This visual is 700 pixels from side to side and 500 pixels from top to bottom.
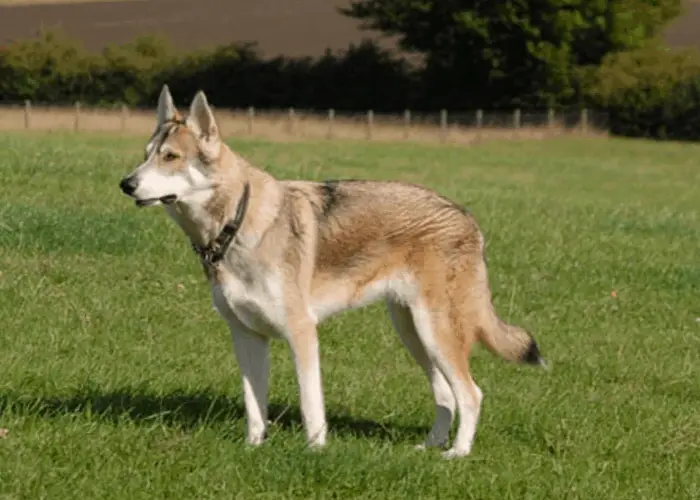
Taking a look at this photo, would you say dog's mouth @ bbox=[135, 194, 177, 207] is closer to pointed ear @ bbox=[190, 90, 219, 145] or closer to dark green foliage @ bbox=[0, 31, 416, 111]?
pointed ear @ bbox=[190, 90, 219, 145]

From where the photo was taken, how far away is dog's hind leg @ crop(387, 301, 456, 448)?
794cm

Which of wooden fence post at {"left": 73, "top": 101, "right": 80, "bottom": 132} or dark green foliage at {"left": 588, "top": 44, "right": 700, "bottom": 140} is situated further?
dark green foliage at {"left": 588, "top": 44, "right": 700, "bottom": 140}

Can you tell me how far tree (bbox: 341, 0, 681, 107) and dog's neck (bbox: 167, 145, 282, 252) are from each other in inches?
2308

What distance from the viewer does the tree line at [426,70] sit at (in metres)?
64.1

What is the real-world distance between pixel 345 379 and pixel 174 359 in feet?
3.77

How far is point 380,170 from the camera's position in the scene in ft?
128

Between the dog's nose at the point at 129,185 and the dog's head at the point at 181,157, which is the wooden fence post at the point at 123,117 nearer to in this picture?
the dog's head at the point at 181,157

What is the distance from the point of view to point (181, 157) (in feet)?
Answer: 23.0

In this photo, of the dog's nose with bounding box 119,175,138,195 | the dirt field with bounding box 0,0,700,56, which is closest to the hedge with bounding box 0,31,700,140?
the dirt field with bounding box 0,0,700,56

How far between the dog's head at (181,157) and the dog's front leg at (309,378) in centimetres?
91

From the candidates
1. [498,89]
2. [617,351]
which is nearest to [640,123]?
[498,89]

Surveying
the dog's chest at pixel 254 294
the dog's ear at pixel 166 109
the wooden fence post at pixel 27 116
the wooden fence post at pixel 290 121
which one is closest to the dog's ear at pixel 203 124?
the dog's ear at pixel 166 109

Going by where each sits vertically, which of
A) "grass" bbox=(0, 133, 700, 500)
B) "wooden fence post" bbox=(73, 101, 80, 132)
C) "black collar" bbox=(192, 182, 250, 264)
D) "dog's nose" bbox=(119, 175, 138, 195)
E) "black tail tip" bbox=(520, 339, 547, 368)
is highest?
"dog's nose" bbox=(119, 175, 138, 195)

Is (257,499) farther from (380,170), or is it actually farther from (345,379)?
(380,170)
